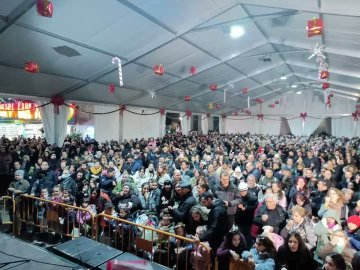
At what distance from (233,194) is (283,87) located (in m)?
20.3

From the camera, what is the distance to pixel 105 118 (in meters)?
15.6

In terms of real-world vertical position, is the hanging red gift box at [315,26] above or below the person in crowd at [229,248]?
above

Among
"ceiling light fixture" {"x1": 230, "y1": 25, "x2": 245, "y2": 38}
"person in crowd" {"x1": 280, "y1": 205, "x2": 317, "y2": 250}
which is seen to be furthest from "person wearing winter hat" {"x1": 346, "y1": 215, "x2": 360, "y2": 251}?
"ceiling light fixture" {"x1": 230, "y1": 25, "x2": 245, "y2": 38}

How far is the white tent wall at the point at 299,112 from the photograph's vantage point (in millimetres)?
25422

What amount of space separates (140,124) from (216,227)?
1426 cm

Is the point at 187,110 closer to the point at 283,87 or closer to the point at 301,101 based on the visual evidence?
the point at 283,87

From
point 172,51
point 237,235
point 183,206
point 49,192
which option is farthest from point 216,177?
point 172,51

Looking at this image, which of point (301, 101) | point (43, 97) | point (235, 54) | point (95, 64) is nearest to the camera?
point (95, 64)

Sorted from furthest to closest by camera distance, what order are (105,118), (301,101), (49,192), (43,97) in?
(301,101) < (105,118) < (43,97) < (49,192)

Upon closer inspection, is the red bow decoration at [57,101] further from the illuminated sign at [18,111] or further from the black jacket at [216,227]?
the black jacket at [216,227]

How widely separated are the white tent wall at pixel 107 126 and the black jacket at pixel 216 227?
12.4 m

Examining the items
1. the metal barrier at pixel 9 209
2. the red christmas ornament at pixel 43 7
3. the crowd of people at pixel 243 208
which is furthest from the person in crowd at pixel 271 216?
the red christmas ornament at pixel 43 7

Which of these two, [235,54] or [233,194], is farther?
[235,54]

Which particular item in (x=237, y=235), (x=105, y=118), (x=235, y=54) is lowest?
(x=237, y=235)
